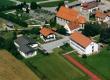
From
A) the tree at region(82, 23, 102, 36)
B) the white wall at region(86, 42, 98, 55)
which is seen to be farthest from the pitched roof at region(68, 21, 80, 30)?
the white wall at region(86, 42, 98, 55)

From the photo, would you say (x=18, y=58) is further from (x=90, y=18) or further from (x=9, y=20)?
(x=90, y=18)

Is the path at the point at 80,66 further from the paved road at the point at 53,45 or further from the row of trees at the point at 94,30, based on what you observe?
the row of trees at the point at 94,30

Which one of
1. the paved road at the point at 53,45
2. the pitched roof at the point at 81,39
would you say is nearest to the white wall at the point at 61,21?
the paved road at the point at 53,45

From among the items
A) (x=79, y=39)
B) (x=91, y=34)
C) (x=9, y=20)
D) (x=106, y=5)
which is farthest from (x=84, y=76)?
(x=106, y=5)

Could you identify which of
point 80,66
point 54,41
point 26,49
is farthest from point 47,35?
point 80,66

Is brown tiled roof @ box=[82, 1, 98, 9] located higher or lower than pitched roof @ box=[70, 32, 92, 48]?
higher

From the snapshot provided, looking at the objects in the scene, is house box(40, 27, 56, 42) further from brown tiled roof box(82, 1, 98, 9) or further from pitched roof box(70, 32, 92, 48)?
brown tiled roof box(82, 1, 98, 9)
